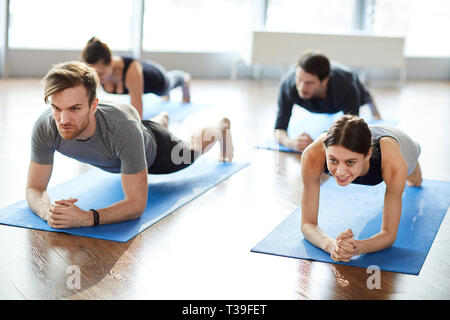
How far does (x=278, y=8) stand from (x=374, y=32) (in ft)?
4.01

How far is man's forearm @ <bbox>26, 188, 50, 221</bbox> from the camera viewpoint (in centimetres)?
254

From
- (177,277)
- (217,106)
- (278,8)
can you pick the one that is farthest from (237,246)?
(278,8)

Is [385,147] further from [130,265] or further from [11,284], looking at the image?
[11,284]

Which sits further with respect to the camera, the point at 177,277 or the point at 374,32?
the point at 374,32

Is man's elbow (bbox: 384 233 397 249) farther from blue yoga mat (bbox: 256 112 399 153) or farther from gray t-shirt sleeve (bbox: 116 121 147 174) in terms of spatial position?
blue yoga mat (bbox: 256 112 399 153)

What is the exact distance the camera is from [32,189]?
2.63m

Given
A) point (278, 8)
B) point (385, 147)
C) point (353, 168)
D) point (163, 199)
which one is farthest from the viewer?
point (278, 8)

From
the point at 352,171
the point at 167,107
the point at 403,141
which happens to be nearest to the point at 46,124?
the point at 352,171

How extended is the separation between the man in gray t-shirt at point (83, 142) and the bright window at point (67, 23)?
3.91 meters

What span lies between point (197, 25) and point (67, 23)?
1443 mm

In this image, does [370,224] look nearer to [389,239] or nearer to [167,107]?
[389,239]

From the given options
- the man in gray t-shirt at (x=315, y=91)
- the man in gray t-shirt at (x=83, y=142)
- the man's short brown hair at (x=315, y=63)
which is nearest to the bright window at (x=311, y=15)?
the man in gray t-shirt at (x=315, y=91)

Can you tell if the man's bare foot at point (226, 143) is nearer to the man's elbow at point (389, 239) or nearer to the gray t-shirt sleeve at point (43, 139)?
the gray t-shirt sleeve at point (43, 139)

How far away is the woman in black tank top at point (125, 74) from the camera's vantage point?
3.76m
